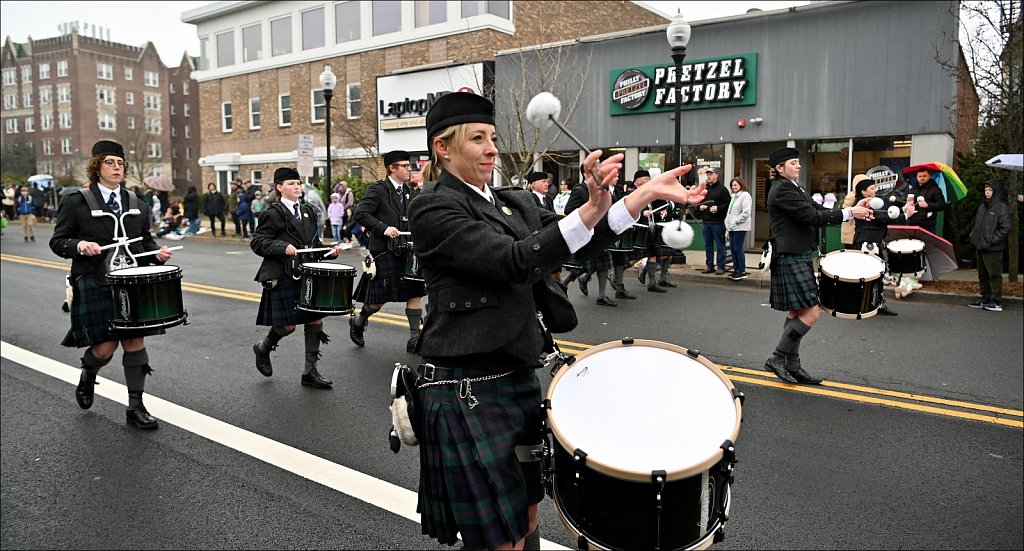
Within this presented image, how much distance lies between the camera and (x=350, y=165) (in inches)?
1166

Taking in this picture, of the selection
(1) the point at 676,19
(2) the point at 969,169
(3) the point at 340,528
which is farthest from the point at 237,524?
(2) the point at 969,169

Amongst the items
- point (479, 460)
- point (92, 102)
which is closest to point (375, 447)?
point (479, 460)

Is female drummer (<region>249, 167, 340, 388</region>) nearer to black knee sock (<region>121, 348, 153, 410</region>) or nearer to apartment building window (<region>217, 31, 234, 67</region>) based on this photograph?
black knee sock (<region>121, 348, 153, 410</region>)

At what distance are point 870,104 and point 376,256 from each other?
11.6 metres

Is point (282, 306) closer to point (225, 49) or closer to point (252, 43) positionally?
point (252, 43)

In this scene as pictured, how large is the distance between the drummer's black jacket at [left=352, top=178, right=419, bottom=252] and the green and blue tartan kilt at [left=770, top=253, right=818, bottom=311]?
Result: 11.3 ft

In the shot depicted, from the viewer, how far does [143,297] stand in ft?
16.3

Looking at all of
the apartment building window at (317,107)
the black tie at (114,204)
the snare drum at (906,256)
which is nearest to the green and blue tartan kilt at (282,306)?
the black tie at (114,204)

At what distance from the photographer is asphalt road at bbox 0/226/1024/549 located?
3.80m

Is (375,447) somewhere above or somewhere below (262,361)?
below

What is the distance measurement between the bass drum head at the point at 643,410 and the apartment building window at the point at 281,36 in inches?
1322

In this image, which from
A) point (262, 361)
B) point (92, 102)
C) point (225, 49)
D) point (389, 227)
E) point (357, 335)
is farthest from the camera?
point (92, 102)

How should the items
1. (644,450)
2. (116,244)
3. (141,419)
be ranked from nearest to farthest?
(644,450) → (116,244) → (141,419)

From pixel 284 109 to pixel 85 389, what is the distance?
29.3 m
